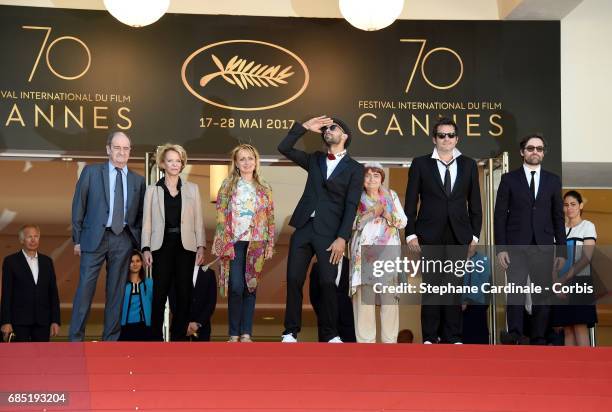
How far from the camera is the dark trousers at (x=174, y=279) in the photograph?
794cm

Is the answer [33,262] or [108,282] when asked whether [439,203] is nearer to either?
[108,282]

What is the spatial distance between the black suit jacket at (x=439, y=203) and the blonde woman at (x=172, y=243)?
58.5 inches

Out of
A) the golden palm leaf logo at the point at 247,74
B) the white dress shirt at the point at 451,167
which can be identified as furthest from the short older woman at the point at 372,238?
the golden palm leaf logo at the point at 247,74

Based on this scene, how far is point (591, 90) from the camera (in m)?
10.6

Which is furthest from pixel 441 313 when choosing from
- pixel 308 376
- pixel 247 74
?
pixel 247 74

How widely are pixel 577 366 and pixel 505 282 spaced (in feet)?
4.39

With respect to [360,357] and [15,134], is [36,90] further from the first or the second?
[360,357]

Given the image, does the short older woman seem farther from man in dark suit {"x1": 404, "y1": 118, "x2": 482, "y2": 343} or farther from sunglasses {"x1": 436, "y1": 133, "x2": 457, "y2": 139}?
sunglasses {"x1": 436, "y1": 133, "x2": 457, "y2": 139}

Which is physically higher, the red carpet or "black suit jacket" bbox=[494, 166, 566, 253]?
"black suit jacket" bbox=[494, 166, 566, 253]

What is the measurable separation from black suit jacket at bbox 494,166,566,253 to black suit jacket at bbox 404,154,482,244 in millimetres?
211

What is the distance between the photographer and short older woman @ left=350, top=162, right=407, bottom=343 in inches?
307

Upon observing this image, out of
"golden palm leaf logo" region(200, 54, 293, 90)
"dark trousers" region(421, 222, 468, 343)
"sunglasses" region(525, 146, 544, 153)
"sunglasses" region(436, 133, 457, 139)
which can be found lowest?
"dark trousers" region(421, 222, 468, 343)

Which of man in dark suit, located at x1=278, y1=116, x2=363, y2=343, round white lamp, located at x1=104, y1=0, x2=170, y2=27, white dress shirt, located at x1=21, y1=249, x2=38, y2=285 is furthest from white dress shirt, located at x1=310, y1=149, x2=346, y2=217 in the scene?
white dress shirt, located at x1=21, y1=249, x2=38, y2=285

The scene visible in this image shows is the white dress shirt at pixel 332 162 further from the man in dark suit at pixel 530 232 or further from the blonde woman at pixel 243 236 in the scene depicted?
the man in dark suit at pixel 530 232
